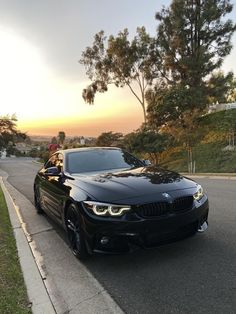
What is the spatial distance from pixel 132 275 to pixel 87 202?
102 cm

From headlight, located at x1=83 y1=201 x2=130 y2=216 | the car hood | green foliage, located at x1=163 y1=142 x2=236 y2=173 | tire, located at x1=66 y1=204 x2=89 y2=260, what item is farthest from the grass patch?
green foliage, located at x1=163 y1=142 x2=236 y2=173

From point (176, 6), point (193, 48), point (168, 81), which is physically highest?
point (176, 6)

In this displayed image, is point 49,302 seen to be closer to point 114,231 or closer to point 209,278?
point 114,231

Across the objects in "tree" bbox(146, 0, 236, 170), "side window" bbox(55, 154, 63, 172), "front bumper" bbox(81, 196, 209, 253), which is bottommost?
"front bumper" bbox(81, 196, 209, 253)

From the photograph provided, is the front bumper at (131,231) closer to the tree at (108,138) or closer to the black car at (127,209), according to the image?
the black car at (127,209)

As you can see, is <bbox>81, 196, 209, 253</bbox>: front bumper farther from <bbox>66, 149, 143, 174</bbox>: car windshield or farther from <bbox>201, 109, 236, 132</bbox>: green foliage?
<bbox>201, 109, 236, 132</bbox>: green foliage

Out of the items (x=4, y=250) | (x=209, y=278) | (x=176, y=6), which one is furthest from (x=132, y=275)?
(x=176, y=6)

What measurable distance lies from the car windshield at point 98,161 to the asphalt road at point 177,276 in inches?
61.5

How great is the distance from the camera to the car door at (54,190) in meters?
5.95

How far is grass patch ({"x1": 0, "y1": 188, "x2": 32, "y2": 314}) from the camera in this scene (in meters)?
3.71

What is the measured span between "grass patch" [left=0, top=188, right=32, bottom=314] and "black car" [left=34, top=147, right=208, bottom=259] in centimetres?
84

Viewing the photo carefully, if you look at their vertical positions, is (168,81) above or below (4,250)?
above

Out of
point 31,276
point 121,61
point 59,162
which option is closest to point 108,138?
point 121,61

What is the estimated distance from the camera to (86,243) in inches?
188
